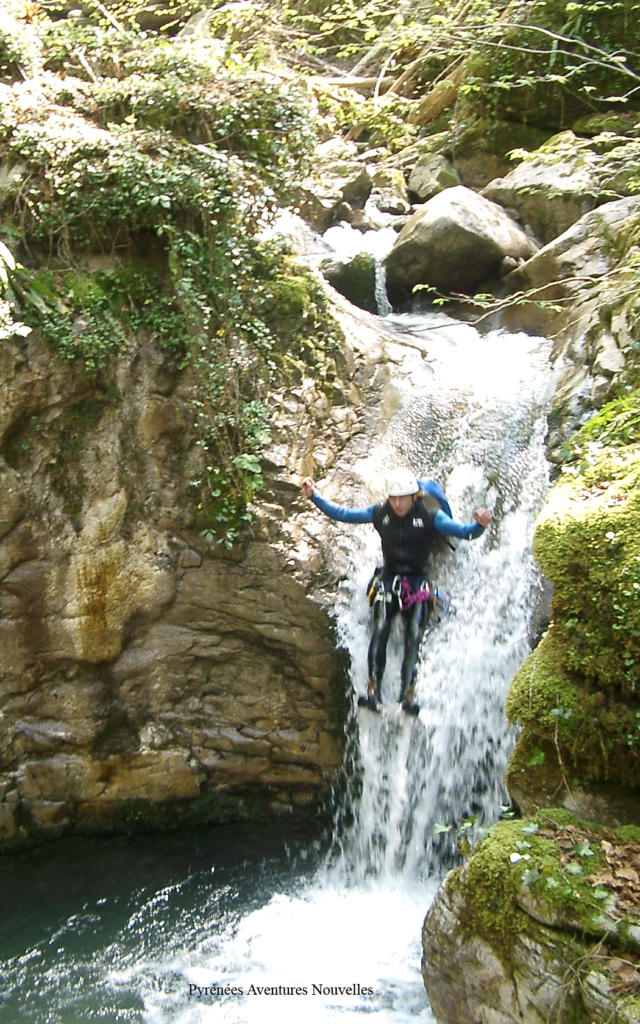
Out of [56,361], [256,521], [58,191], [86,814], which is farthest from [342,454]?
[86,814]

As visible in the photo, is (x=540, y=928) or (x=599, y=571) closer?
(x=540, y=928)

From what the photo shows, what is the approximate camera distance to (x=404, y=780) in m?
6.29

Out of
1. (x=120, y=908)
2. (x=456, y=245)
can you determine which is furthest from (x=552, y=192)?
(x=120, y=908)

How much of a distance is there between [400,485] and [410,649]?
4.42 feet

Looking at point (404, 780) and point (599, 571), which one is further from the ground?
point (599, 571)

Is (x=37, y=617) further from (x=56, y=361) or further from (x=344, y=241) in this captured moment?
(x=344, y=241)

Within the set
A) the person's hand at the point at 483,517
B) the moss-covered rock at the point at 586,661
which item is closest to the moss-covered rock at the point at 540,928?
the moss-covered rock at the point at 586,661

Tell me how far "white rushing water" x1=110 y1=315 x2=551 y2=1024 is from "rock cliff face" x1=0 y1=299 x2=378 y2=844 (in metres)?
0.56

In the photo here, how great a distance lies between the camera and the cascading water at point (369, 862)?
519 centimetres

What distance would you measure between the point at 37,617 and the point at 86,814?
1.87 meters

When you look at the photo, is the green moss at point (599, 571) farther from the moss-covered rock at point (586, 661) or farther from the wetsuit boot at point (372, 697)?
the wetsuit boot at point (372, 697)

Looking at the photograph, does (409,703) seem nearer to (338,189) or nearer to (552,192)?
(552,192)

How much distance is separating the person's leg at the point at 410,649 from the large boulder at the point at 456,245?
5464mm

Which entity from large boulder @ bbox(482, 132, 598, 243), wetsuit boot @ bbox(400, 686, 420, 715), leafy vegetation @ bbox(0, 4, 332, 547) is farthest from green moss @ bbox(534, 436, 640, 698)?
large boulder @ bbox(482, 132, 598, 243)
